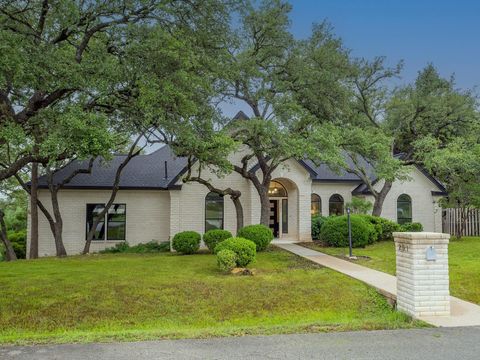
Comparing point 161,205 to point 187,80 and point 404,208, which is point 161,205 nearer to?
point 187,80

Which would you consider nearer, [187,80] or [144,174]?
[187,80]

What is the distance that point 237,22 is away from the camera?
1767cm

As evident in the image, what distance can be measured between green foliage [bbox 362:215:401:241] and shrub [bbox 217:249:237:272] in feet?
30.8

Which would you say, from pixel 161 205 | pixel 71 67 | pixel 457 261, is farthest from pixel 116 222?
pixel 457 261

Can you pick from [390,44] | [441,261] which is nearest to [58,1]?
[441,261]

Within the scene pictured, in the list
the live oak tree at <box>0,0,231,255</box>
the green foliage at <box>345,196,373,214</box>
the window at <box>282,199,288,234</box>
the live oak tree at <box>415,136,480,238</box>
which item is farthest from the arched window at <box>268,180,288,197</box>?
the live oak tree at <box>0,0,231,255</box>

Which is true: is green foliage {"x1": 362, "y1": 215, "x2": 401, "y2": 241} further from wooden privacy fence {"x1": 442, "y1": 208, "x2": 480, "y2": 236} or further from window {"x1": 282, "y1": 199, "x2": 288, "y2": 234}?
wooden privacy fence {"x1": 442, "y1": 208, "x2": 480, "y2": 236}

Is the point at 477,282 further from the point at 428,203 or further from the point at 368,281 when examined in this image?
the point at 428,203

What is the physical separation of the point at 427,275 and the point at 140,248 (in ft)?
51.5

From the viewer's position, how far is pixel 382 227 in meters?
19.9

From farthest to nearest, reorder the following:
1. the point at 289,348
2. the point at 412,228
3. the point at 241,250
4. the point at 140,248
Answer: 1. the point at 140,248
2. the point at 412,228
3. the point at 241,250
4. the point at 289,348

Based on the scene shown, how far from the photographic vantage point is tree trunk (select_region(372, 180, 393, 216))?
22.6 m

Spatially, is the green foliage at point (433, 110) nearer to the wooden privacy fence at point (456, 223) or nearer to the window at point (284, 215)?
the wooden privacy fence at point (456, 223)

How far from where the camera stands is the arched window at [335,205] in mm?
23953
